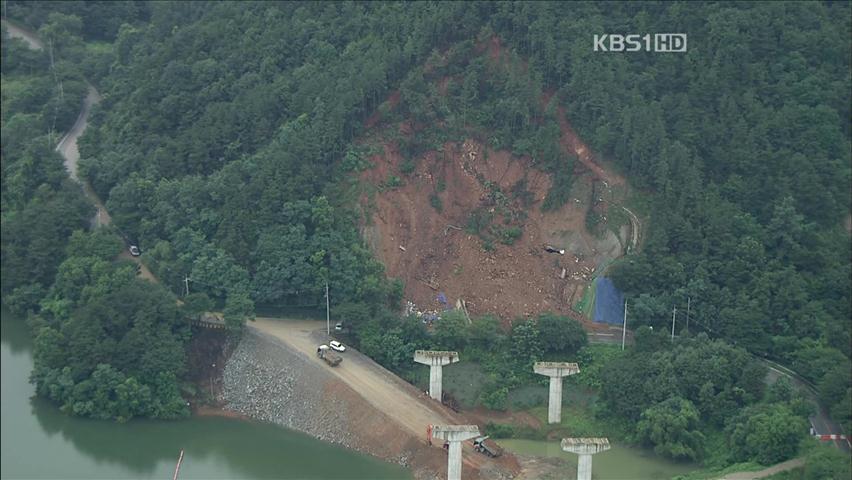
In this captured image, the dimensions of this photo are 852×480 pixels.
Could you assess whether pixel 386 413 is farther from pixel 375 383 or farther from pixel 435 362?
pixel 435 362

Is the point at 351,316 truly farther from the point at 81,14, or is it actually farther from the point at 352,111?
the point at 81,14

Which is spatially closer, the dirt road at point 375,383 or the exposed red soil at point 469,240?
the dirt road at point 375,383

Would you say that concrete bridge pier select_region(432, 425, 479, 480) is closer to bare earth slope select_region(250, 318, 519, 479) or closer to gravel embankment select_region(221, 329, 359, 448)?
bare earth slope select_region(250, 318, 519, 479)

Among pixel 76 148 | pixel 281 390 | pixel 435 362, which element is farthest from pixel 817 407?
pixel 76 148

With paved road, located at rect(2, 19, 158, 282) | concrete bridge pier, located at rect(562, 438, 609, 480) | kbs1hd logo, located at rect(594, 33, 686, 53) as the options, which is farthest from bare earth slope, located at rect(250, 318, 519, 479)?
kbs1hd logo, located at rect(594, 33, 686, 53)

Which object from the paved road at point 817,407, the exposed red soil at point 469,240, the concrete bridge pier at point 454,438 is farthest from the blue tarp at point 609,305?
the concrete bridge pier at point 454,438

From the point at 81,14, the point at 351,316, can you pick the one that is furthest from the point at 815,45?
the point at 81,14

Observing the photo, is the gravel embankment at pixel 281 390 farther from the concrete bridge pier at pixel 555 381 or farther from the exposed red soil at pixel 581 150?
the exposed red soil at pixel 581 150

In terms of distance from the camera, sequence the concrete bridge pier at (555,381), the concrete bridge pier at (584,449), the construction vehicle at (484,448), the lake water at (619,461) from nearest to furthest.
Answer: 1. the concrete bridge pier at (584,449)
2. the lake water at (619,461)
3. the construction vehicle at (484,448)
4. the concrete bridge pier at (555,381)
